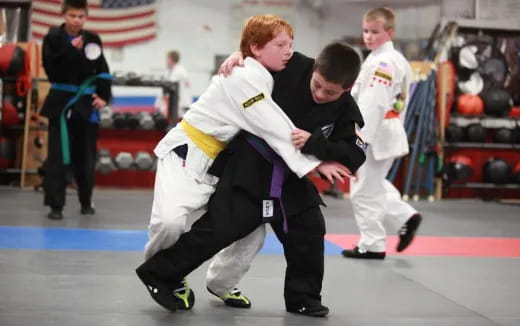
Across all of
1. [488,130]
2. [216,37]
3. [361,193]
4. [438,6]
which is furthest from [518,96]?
[361,193]

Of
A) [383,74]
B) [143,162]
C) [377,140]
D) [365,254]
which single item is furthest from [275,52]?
[143,162]

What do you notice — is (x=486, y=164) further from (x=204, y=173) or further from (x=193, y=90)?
(x=204, y=173)

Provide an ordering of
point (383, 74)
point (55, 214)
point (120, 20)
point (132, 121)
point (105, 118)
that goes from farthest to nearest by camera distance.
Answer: point (120, 20) → point (132, 121) → point (105, 118) → point (55, 214) → point (383, 74)

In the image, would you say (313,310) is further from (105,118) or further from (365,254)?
(105,118)

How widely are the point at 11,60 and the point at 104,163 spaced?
61.1 inches

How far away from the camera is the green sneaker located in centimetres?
305

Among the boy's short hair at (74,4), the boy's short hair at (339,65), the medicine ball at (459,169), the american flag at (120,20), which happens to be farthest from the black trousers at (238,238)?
the american flag at (120,20)

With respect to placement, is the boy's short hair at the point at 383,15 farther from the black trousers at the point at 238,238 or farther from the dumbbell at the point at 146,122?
the dumbbell at the point at 146,122

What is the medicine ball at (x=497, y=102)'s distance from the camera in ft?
31.7

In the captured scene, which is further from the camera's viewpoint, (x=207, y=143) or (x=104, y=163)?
(x=104, y=163)

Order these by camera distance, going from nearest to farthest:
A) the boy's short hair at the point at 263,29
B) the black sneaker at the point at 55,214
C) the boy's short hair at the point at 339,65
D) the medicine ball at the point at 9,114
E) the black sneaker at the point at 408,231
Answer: the boy's short hair at the point at 339,65, the boy's short hair at the point at 263,29, the black sneaker at the point at 408,231, the black sneaker at the point at 55,214, the medicine ball at the point at 9,114

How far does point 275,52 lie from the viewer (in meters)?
2.99

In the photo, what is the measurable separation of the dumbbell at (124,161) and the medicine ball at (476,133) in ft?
14.3

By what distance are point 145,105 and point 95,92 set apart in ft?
23.4
